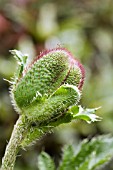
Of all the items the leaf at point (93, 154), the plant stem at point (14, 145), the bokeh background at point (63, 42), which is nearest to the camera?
the plant stem at point (14, 145)

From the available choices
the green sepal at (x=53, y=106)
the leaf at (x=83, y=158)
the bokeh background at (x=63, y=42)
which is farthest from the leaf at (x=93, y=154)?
the bokeh background at (x=63, y=42)

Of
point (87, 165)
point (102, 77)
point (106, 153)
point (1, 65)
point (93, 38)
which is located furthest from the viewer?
point (93, 38)

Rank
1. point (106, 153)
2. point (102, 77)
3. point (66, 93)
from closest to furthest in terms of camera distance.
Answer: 1. point (66, 93)
2. point (106, 153)
3. point (102, 77)

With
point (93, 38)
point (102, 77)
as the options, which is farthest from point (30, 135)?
point (93, 38)

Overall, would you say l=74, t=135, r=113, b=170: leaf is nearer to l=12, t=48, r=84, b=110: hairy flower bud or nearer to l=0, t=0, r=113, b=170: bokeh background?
l=12, t=48, r=84, b=110: hairy flower bud

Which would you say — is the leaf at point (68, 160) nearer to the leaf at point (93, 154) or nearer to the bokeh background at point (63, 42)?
the leaf at point (93, 154)

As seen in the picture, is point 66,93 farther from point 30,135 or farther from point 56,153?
point 56,153

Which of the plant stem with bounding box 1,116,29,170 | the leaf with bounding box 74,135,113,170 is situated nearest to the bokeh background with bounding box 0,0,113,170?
the leaf with bounding box 74,135,113,170
